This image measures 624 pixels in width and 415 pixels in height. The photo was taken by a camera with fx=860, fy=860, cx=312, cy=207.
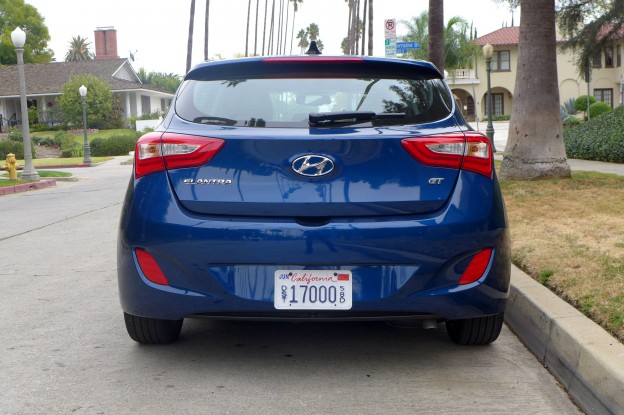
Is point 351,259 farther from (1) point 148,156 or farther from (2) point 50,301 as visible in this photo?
(2) point 50,301

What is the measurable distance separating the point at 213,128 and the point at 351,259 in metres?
1.00

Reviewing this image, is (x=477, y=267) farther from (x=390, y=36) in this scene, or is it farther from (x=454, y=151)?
(x=390, y=36)

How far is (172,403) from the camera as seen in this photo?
4094 millimetres

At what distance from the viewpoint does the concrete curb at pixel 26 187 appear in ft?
67.9

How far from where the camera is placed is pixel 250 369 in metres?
4.63

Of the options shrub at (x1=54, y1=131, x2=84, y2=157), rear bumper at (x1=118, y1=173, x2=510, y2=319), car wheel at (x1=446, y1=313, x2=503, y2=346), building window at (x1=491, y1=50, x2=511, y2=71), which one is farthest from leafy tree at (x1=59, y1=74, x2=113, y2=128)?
rear bumper at (x1=118, y1=173, x2=510, y2=319)

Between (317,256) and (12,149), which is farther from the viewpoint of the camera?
(12,149)

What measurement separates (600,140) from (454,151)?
51.5 feet

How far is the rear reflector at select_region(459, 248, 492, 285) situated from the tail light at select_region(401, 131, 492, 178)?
16.4 inches

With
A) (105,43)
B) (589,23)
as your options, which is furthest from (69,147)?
(105,43)

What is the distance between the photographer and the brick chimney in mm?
78625

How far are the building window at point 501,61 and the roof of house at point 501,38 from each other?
98cm

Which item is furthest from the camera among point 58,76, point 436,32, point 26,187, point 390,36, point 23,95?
point 58,76

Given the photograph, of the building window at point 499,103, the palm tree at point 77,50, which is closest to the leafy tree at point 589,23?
the building window at point 499,103
